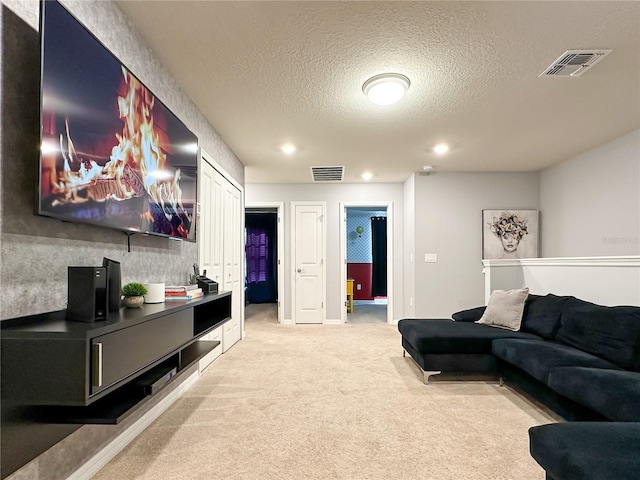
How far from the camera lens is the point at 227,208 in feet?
14.0

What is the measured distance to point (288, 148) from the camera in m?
4.34

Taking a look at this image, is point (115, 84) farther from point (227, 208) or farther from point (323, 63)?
point (227, 208)

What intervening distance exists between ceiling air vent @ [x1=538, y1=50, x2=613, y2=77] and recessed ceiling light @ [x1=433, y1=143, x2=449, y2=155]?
1623mm

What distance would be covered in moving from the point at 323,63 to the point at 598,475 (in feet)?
8.25

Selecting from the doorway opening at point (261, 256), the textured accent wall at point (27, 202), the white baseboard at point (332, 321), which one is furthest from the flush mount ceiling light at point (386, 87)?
the doorway opening at point (261, 256)

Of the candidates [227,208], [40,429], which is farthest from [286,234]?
[40,429]

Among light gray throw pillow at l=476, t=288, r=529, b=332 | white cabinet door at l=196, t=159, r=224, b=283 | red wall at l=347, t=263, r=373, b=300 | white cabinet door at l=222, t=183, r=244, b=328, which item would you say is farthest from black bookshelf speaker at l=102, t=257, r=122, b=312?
red wall at l=347, t=263, r=373, b=300

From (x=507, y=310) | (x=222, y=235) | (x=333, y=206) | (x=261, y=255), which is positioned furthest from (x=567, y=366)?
(x=261, y=255)

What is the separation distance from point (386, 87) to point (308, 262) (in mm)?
3898

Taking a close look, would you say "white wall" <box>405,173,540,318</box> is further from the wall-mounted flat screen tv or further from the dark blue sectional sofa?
the wall-mounted flat screen tv

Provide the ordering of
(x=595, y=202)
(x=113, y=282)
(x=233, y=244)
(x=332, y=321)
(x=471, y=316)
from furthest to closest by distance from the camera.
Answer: (x=332, y=321) → (x=233, y=244) → (x=595, y=202) → (x=471, y=316) → (x=113, y=282)

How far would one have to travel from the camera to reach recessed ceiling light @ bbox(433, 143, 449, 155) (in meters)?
4.22

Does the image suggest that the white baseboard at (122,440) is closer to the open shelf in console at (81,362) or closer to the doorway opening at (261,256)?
the open shelf in console at (81,362)

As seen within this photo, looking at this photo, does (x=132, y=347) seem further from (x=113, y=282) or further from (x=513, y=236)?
(x=513, y=236)
